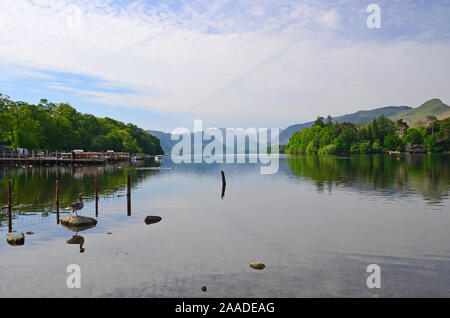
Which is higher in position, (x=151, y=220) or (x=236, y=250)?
(x=151, y=220)

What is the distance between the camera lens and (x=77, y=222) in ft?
88.8

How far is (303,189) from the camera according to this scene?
53781 mm

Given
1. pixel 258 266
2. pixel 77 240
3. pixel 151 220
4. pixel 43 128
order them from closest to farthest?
pixel 258 266, pixel 77 240, pixel 151 220, pixel 43 128

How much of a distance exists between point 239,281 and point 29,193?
40.1 meters

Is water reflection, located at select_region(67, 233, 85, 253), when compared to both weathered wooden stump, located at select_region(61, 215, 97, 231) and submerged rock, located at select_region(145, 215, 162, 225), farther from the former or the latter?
submerged rock, located at select_region(145, 215, 162, 225)

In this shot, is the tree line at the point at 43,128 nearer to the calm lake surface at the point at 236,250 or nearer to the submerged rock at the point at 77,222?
the calm lake surface at the point at 236,250

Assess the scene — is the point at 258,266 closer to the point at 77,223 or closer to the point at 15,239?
the point at 15,239

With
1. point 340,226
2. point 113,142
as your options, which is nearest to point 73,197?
point 340,226

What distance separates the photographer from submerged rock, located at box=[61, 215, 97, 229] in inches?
1059

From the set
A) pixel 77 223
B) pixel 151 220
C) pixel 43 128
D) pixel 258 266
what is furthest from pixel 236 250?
pixel 43 128

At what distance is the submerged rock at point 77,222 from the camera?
26891 millimetres

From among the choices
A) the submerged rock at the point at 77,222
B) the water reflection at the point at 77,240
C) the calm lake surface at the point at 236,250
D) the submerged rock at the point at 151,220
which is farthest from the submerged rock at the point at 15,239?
the submerged rock at the point at 151,220
